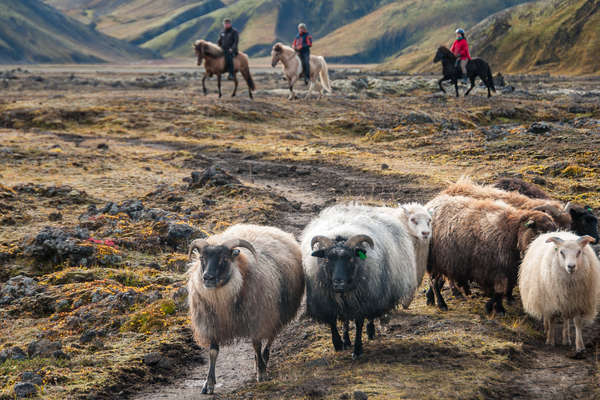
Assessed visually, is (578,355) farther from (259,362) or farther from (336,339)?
(259,362)

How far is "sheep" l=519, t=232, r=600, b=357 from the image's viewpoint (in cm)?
830

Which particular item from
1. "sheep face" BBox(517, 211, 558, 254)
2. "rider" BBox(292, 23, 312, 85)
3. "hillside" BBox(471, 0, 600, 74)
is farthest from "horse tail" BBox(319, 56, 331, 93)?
"hillside" BBox(471, 0, 600, 74)

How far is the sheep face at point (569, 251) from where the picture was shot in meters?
8.09

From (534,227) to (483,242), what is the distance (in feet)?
3.01

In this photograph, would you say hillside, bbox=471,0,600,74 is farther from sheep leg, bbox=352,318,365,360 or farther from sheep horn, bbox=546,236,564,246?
sheep leg, bbox=352,318,365,360

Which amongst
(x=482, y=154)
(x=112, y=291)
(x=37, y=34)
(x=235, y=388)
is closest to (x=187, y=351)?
(x=235, y=388)

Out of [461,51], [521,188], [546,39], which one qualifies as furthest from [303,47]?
[546,39]

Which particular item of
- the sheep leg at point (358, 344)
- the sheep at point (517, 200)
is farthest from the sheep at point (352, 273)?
the sheep at point (517, 200)

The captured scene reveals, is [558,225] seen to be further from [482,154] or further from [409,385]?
[482,154]

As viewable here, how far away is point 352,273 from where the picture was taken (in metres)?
8.23

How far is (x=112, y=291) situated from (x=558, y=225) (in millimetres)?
8313

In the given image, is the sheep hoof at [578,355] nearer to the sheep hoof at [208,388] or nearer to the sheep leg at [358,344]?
the sheep leg at [358,344]

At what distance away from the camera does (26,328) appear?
392 inches

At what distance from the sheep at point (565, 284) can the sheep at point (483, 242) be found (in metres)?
0.84
